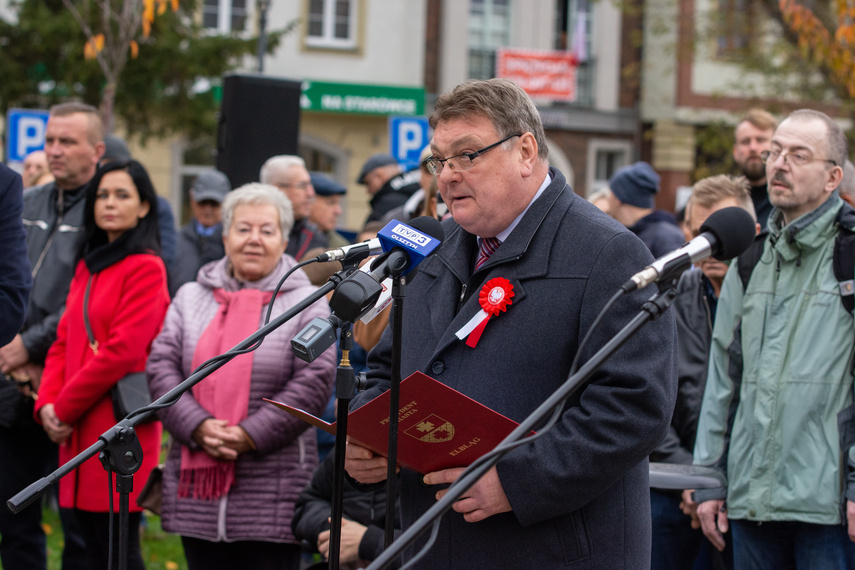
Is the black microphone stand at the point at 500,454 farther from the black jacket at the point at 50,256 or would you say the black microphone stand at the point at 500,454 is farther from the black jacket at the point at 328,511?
the black jacket at the point at 50,256

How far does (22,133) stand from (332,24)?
38.6 ft

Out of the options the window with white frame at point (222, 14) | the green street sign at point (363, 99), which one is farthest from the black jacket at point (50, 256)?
the window with white frame at point (222, 14)

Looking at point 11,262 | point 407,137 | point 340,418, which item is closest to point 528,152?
point 340,418

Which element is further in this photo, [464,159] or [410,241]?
[464,159]

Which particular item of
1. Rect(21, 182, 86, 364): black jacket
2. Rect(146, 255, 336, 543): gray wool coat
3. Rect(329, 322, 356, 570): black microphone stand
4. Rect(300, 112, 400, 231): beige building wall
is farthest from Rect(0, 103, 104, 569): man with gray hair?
Rect(300, 112, 400, 231): beige building wall

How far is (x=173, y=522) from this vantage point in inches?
169

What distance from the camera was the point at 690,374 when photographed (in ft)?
14.5

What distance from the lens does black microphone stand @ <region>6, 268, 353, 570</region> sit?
242 cm

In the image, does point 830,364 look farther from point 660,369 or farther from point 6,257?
point 6,257

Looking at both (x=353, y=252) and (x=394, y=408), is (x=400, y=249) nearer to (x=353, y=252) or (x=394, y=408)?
(x=353, y=252)

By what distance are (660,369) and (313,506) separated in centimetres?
206

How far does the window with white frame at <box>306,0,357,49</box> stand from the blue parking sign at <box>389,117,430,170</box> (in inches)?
420

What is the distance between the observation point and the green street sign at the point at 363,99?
794 inches

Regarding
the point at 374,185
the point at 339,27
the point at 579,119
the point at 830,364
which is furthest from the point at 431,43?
the point at 830,364
